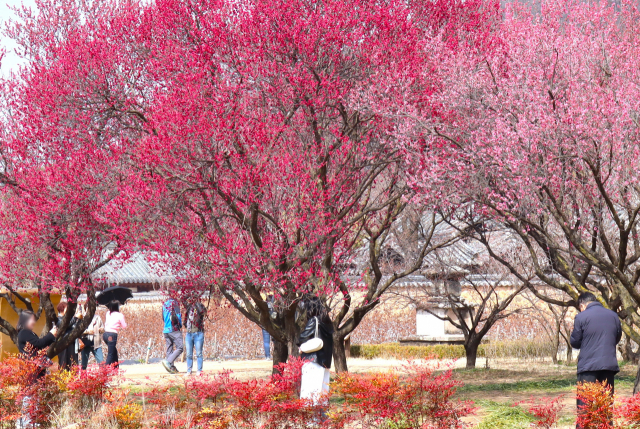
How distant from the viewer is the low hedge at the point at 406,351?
63.1ft

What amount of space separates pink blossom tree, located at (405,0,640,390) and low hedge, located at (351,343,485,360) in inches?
318

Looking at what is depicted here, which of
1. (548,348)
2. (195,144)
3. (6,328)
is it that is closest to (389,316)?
(548,348)

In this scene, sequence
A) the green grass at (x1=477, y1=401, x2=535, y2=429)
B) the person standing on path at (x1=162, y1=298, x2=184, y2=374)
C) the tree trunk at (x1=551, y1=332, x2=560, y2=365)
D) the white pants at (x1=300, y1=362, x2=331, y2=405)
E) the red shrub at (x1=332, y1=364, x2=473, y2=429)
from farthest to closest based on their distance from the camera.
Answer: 1. the tree trunk at (x1=551, y1=332, x2=560, y2=365)
2. the person standing on path at (x1=162, y1=298, x2=184, y2=374)
3. the green grass at (x1=477, y1=401, x2=535, y2=429)
4. the white pants at (x1=300, y1=362, x2=331, y2=405)
5. the red shrub at (x1=332, y1=364, x2=473, y2=429)

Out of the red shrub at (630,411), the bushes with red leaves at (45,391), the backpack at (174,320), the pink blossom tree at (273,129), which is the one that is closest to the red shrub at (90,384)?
the bushes with red leaves at (45,391)

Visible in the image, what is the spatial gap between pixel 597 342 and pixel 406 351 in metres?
12.6

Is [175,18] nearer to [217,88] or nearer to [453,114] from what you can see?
[217,88]

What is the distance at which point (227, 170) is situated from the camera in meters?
9.65

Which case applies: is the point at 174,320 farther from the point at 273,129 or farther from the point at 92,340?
the point at 273,129

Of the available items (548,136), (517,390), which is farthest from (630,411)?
(517,390)

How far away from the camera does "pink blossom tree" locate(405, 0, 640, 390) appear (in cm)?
904

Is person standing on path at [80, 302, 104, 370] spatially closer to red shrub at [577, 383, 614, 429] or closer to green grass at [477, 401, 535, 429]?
green grass at [477, 401, 535, 429]

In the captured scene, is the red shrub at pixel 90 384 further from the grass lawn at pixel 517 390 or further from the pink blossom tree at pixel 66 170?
the grass lawn at pixel 517 390

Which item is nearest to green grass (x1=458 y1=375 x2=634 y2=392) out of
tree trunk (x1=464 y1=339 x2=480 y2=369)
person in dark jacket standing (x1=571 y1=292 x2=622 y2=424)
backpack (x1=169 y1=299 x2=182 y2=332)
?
tree trunk (x1=464 y1=339 x2=480 y2=369)

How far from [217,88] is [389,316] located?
666 inches
